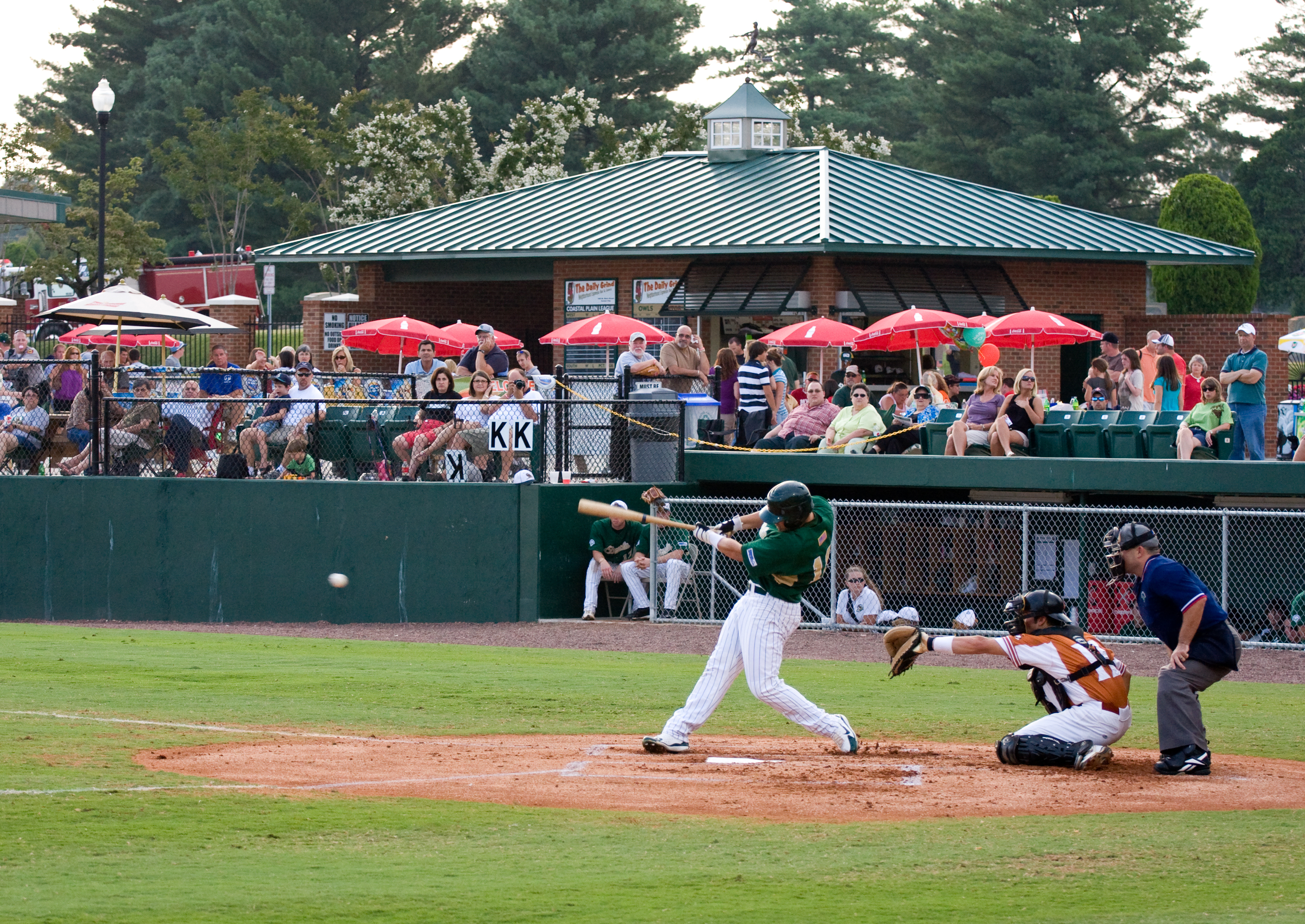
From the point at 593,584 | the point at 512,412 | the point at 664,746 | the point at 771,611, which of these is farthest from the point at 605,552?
the point at 771,611

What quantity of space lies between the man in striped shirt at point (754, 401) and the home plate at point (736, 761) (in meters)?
10.0

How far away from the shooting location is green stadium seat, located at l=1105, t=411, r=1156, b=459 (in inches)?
711

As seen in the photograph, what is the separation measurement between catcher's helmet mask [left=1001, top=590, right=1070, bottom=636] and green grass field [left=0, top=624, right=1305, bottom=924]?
4.82 feet

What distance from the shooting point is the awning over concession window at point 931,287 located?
94.1ft

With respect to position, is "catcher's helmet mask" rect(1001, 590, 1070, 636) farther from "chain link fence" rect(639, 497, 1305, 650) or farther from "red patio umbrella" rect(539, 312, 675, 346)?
"red patio umbrella" rect(539, 312, 675, 346)

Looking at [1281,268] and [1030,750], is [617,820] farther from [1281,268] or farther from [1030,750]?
[1281,268]

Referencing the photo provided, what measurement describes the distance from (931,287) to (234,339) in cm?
1637

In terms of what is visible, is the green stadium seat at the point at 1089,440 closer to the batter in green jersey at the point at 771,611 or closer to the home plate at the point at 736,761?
the batter in green jersey at the point at 771,611

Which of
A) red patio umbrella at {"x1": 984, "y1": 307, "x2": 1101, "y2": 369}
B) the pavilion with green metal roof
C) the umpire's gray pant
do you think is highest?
the pavilion with green metal roof

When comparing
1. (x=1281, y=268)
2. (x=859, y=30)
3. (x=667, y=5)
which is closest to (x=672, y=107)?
(x=667, y=5)

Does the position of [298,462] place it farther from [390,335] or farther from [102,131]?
[102,131]

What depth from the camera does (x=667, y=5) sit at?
60781 mm

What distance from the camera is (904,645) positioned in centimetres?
964

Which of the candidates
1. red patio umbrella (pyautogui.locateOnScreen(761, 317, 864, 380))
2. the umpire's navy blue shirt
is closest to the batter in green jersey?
the umpire's navy blue shirt
